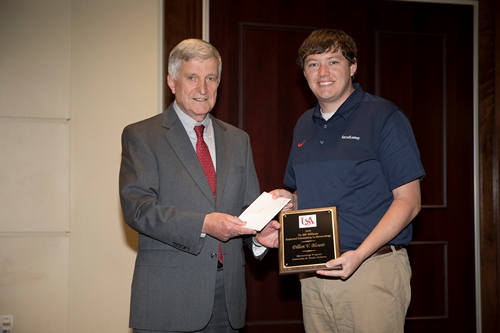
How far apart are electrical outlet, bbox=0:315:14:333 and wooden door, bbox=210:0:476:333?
1.57 m

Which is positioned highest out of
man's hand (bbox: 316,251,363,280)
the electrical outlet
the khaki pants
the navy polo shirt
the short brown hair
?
the short brown hair

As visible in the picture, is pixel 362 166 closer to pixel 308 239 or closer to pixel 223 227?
pixel 308 239

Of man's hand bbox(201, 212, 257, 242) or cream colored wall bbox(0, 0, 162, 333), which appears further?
cream colored wall bbox(0, 0, 162, 333)

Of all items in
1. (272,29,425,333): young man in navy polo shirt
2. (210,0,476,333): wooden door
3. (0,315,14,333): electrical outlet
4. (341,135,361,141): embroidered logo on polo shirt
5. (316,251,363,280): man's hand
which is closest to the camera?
(316,251,363,280): man's hand

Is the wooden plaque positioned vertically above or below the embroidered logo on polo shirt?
below

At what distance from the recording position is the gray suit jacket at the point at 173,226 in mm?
2500

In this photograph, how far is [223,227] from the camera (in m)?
2.44

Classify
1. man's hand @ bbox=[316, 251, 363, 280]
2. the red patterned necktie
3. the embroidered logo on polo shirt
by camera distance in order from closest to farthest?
1. man's hand @ bbox=[316, 251, 363, 280]
2. the embroidered logo on polo shirt
3. the red patterned necktie

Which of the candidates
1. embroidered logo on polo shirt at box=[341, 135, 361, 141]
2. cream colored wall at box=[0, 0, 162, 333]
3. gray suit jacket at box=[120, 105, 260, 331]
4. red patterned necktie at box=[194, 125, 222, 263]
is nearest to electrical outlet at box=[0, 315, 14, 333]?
cream colored wall at box=[0, 0, 162, 333]

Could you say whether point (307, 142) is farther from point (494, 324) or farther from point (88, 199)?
point (494, 324)

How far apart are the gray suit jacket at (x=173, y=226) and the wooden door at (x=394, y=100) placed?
1603 mm

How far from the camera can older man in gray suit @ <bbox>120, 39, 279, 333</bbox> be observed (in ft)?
8.20

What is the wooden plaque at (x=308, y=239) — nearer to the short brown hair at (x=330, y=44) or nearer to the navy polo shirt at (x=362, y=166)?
the navy polo shirt at (x=362, y=166)

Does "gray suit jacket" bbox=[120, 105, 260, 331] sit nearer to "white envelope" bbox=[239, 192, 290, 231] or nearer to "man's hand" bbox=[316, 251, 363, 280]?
"white envelope" bbox=[239, 192, 290, 231]
